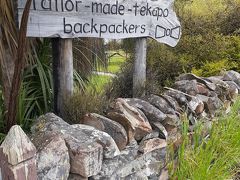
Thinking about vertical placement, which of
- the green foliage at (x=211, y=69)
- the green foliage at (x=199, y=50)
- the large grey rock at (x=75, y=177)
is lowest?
the large grey rock at (x=75, y=177)

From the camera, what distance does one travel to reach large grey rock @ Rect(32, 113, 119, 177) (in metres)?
1.43

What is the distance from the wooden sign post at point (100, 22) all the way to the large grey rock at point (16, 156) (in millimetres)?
1032

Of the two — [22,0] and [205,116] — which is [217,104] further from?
[22,0]

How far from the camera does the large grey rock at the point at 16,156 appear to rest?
111 cm

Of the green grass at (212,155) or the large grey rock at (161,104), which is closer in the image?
the green grass at (212,155)

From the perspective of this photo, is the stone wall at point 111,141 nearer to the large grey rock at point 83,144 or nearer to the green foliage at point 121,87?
the large grey rock at point 83,144

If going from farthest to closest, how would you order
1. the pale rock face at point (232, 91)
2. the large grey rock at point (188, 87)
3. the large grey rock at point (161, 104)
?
1. the pale rock face at point (232, 91)
2. the large grey rock at point (188, 87)
3. the large grey rock at point (161, 104)

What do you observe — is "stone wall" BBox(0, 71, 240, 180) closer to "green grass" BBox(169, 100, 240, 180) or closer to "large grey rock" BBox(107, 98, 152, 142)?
"large grey rock" BBox(107, 98, 152, 142)

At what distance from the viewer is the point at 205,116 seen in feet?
8.47

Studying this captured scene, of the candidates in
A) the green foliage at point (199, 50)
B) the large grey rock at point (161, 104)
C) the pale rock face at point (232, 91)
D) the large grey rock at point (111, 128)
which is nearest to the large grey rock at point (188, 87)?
the large grey rock at point (161, 104)

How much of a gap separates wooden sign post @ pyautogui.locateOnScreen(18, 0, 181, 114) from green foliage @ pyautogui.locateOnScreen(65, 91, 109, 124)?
6.6 inches

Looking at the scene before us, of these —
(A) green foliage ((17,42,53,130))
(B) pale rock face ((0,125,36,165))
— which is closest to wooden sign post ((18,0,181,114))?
(A) green foliage ((17,42,53,130))

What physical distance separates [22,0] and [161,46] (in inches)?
101

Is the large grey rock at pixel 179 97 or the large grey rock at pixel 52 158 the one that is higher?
the large grey rock at pixel 179 97
